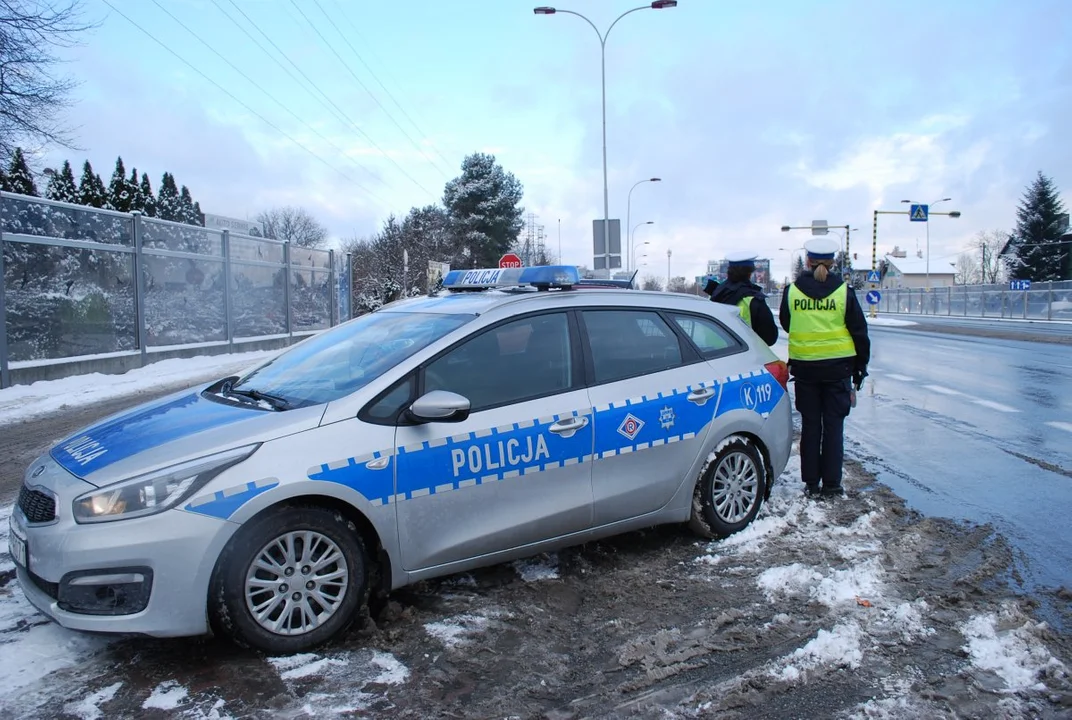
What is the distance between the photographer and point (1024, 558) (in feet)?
14.6

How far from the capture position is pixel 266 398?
388 centimetres

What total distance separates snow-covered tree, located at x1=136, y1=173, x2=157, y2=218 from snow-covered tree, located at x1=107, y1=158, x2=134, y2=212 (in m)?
0.76

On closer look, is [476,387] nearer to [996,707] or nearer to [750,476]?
[750,476]

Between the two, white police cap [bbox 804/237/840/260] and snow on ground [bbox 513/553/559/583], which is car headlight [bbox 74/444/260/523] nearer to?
snow on ground [bbox 513/553/559/583]

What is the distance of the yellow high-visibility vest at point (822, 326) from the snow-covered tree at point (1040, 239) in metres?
62.4

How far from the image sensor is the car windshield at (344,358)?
12.4 feet

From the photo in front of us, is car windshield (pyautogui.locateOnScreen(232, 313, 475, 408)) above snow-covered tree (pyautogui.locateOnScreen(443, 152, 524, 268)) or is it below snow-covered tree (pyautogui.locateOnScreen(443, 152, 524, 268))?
below

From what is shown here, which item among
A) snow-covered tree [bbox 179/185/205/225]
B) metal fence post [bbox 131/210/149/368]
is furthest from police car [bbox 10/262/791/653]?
snow-covered tree [bbox 179/185/205/225]

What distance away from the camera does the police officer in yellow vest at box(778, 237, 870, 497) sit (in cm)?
559

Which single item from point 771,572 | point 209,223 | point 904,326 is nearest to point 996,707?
point 771,572

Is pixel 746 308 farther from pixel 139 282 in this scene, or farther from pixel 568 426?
pixel 139 282

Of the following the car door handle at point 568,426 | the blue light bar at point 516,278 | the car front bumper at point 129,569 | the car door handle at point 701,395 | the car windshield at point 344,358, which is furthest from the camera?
the blue light bar at point 516,278

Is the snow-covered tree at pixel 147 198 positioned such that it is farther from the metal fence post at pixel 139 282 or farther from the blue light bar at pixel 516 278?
the blue light bar at pixel 516 278

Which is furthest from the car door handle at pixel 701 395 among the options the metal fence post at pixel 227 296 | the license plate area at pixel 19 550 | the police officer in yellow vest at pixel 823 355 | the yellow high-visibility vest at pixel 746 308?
the metal fence post at pixel 227 296
